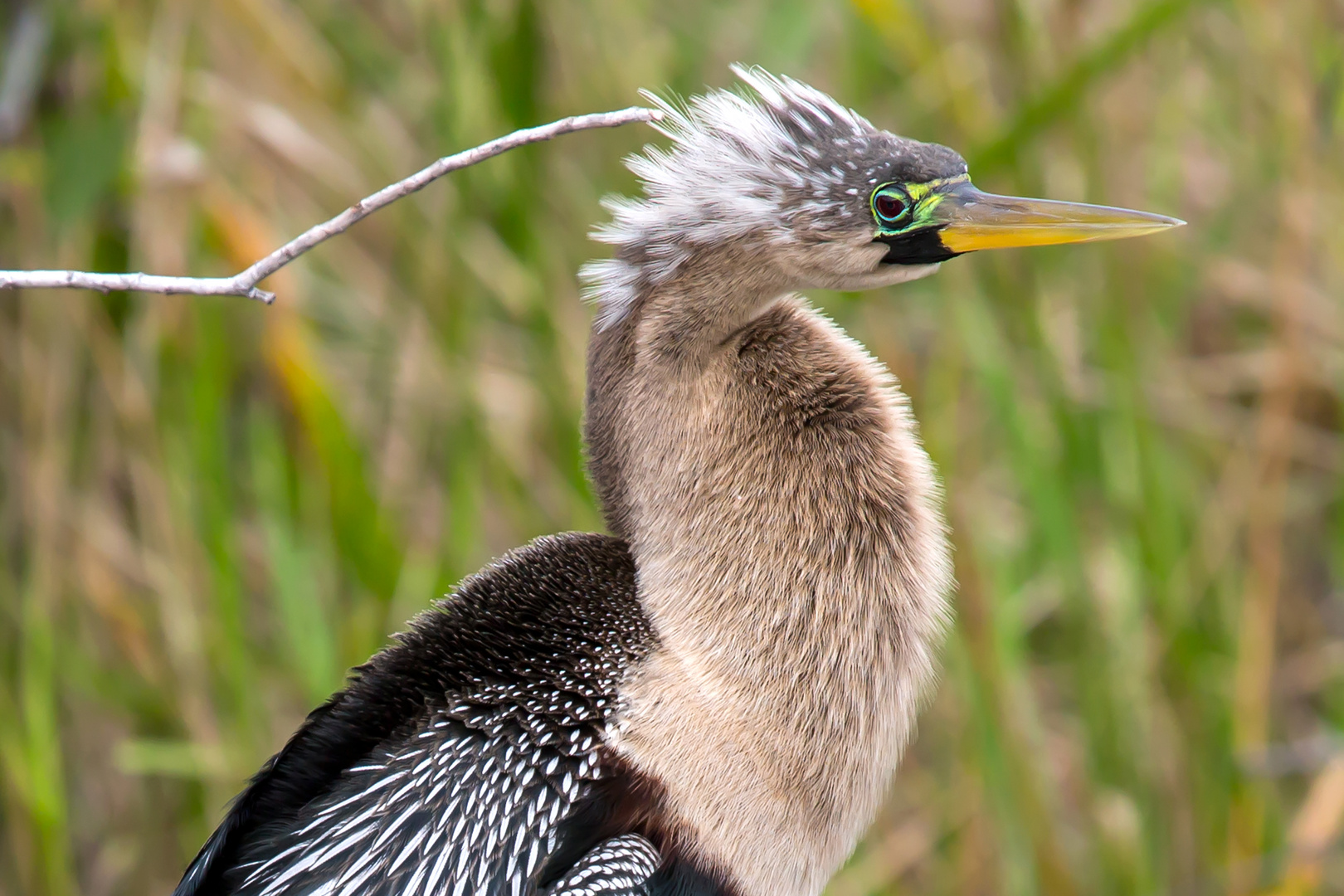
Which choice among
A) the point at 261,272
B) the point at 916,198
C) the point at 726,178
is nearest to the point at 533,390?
the point at 726,178

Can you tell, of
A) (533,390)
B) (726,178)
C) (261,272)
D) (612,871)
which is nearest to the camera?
(261,272)

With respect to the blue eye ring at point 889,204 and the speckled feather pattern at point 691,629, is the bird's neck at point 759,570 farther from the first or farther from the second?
the blue eye ring at point 889,204

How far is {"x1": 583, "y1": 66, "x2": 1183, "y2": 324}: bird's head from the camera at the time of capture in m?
1.84

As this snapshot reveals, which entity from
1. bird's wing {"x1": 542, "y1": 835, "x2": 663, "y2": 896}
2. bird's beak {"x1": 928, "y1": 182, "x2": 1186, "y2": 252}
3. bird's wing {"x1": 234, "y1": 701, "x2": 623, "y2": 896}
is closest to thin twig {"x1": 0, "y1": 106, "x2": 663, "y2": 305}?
bird's beak {"x1": 928, "y1": 182, "x2": 1186, "y2": 252}

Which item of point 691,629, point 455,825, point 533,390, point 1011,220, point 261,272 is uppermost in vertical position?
point 261,272

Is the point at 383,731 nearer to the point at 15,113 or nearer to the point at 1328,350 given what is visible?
the point at 15,113

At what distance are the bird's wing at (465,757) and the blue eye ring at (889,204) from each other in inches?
24.8

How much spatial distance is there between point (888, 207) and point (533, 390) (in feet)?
6.13

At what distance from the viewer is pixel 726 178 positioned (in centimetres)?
187

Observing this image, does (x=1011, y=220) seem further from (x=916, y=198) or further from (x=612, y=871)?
(x=612, y=871)

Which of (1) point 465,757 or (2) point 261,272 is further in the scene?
(1) point 465,757

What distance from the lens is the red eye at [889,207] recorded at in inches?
72.9

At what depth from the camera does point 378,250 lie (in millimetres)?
3652

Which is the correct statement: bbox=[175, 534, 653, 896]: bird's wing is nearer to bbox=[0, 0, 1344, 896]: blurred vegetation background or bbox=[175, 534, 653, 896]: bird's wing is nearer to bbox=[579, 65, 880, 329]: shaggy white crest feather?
bbox=[579, 65, 880, 329]: shaggy white crest feather
